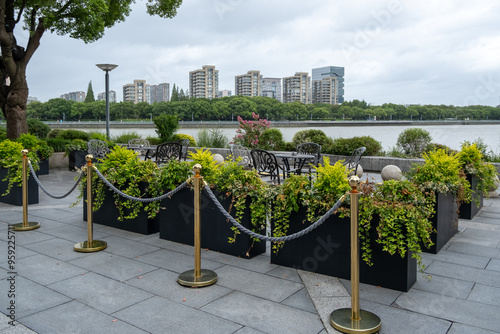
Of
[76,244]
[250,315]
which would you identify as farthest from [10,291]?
[250,315]

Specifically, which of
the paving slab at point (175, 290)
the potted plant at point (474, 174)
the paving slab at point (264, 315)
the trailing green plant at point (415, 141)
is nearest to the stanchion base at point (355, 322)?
the paving slab at point (264, 315)

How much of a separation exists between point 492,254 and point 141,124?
45424 mm

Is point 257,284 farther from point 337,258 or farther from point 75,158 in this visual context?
point 75,158

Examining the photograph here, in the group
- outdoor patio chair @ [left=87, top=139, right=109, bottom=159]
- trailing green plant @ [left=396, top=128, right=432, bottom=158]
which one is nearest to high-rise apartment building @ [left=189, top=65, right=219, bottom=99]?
outdoor patio chair @ [left=87, top=139, right=109, bottom=159]

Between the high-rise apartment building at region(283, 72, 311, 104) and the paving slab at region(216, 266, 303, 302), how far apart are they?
210 feet

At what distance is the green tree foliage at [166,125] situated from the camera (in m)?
20.7

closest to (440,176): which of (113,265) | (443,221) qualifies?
(443,221)

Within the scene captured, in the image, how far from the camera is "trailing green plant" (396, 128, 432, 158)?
1486cm

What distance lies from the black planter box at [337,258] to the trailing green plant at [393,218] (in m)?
0.11

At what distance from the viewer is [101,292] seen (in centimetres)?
406

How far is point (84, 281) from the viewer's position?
14.3ft

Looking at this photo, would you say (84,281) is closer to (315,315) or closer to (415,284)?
(315,315)

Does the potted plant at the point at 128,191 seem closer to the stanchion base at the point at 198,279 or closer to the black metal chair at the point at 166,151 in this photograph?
the stanchion base at the point at 198,279

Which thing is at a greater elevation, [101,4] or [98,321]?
[101,4]
